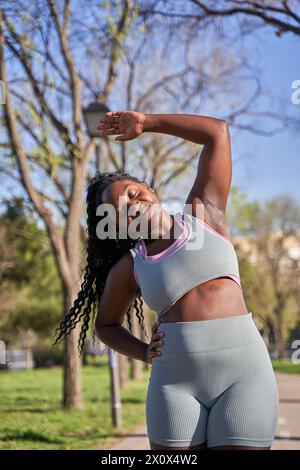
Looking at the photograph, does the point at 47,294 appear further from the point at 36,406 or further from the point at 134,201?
the point at 134,201

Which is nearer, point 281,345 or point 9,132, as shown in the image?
point 9,132

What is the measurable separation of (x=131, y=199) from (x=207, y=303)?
0.50m

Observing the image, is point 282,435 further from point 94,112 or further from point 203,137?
point 203,137

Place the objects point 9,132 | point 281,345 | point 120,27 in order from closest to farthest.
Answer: point 9,132
point 120,27
point 281,345

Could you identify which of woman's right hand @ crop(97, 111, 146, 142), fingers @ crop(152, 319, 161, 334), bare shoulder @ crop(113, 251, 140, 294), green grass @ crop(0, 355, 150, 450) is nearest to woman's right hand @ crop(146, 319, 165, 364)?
fingers @ crop(152, 319, 161, 334)

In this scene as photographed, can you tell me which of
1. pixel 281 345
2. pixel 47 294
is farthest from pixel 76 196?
pixel 281 345

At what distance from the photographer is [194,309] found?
2.45 meters

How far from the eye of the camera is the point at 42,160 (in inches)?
475

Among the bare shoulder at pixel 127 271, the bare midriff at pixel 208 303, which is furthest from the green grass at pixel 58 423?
the bare midriff at pixel 208 303

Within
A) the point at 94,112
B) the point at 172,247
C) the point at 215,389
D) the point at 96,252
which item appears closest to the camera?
the point at 215,389

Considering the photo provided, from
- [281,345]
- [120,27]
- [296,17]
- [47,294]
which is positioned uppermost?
[120,27]

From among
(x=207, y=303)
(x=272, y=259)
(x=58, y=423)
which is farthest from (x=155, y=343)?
(x=272, y=259)

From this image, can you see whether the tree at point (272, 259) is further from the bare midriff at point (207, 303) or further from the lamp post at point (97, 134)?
the bare midriff at point (207, 303)

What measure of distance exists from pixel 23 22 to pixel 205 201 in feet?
27.2
